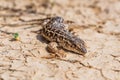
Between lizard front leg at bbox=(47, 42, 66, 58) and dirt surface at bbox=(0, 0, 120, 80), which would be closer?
dirt surface at bbox=(0, 0, 120, 80)

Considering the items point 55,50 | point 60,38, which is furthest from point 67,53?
point 60,38

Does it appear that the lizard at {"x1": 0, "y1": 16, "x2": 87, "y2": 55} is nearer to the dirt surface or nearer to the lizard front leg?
the lizard front leg

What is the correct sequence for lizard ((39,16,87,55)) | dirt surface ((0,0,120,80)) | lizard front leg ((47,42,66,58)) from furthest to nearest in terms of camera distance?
lizard ((39,16,87,55)) → lizard front leg ((47,42,66,58)) → dirt surface ((0,0,120,80))

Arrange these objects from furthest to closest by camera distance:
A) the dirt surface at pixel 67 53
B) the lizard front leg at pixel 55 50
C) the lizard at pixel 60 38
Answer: the lizard at pixel 60 38 → the lizard front leg at pixel 55 50 → the dirt surface at pixel 67 53

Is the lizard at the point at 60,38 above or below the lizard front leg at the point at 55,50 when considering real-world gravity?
above

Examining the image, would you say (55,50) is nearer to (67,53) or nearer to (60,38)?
(67,53)

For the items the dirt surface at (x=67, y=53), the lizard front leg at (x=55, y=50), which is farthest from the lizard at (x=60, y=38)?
the dirt surface at (x=67, y=53)

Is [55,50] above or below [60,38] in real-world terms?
below

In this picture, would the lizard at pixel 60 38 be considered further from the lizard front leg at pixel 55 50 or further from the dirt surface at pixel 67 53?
the dirt surface at pixel 67 53

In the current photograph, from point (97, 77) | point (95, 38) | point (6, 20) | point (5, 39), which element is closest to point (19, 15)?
point (6, 20)

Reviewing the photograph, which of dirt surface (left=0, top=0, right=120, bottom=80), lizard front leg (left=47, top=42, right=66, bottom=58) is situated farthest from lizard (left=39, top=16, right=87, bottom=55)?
dirt surface (left=0, top=0, right=120, bottom=80)
